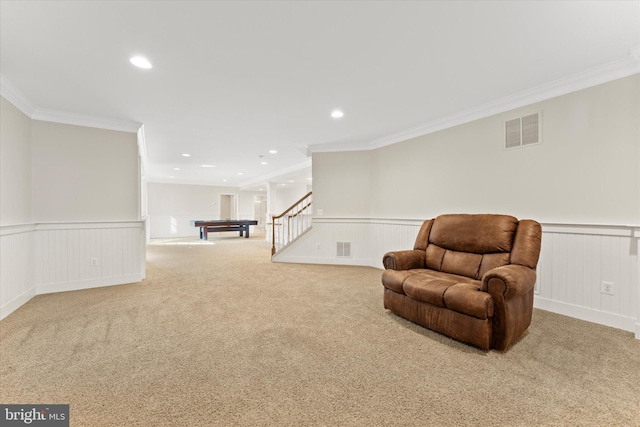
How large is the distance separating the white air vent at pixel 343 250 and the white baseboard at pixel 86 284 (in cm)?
355

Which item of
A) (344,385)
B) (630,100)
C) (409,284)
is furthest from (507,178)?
(344,385)

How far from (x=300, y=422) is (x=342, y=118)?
3.74 meters

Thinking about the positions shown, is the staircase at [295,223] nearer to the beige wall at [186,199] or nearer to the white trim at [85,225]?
the white trim at [85,225]

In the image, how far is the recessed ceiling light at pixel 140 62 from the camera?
2501 millimetres

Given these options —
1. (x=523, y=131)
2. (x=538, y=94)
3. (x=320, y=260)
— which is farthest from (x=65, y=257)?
(x=538, y=94)

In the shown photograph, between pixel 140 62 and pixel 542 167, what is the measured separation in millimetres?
4356

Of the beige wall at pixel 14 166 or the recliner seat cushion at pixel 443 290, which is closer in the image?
the recliner seat cushion at pixel 443 290

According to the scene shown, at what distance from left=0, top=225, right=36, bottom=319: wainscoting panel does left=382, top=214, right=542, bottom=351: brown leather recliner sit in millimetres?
4076

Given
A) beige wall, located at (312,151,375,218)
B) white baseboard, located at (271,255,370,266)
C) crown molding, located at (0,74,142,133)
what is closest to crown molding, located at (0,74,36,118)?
crown molding, located at (0,74,142,133)

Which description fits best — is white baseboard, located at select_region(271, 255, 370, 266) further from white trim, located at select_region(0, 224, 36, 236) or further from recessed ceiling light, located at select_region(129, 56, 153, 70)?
recessed ceiling light, located at select_region(129, 56, 153, 70)

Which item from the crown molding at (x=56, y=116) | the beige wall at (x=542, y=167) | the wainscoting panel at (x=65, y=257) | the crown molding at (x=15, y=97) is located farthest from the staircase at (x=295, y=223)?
the crown molding at (x=15, y=97)

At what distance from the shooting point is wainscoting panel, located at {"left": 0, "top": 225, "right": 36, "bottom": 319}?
297 centimetres

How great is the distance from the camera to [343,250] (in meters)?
5.80

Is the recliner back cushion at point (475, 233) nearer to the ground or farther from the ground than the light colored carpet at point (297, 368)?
farther from the ground
